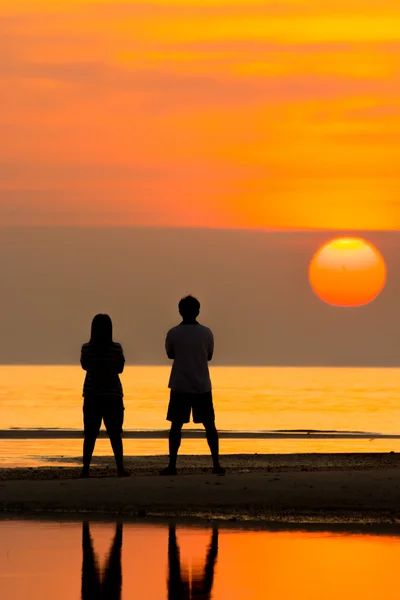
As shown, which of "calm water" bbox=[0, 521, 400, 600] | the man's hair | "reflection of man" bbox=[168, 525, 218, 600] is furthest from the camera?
the man's hair

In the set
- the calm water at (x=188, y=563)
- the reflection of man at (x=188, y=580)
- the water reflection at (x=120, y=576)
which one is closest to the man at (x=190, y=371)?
the calm water at (x=188, y=563)

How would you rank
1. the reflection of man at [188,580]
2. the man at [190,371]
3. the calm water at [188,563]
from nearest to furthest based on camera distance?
the reflection of man at [188,580] → the calm water at [188,563] → the man at [190,371]

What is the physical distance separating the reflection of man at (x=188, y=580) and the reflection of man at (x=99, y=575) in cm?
39

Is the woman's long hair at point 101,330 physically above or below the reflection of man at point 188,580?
above

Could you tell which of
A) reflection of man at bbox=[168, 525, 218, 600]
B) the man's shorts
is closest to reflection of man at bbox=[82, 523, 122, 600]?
reflection of man at bbox=[168, 525, 218, 600]

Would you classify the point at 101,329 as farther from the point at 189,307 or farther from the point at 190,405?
the point at 190,405

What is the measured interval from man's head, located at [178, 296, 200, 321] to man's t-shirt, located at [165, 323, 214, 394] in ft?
0.44

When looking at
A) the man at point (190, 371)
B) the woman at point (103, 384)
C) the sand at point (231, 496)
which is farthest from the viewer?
the woman at point (103, 384)

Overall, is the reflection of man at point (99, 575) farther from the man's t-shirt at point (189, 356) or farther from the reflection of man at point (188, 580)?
the man's t-shirt at point (189, 356)

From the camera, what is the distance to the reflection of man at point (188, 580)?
10.3m

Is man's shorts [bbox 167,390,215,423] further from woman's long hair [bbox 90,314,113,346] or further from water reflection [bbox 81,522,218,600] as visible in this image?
water reflection [bbox 81,522,218,600]

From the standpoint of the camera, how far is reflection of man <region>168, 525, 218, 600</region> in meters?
10.3

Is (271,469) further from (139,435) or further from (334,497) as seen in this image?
(139,435)

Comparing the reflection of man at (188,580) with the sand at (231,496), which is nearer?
the reflection of man at (188,580)
